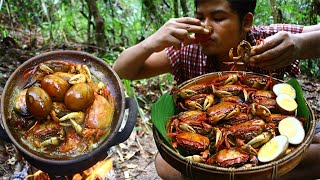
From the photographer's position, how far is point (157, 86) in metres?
4.95

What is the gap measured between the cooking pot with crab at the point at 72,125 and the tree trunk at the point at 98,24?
2.99 meters

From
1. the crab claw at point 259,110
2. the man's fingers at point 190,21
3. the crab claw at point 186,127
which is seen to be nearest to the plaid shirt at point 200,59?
the man's fingers at point 190,21

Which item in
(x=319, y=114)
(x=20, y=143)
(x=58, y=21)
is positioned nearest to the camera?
(x=20, y=143)

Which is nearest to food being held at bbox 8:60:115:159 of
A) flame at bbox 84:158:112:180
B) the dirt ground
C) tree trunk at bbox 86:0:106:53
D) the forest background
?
flame at bbox 84:158:112:180

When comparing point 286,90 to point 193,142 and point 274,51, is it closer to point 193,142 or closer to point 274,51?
point 274,51

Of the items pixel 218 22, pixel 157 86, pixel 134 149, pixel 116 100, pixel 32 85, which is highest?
pixel 218 22

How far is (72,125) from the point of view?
6.13 ft

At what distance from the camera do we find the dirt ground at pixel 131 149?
9.94ft

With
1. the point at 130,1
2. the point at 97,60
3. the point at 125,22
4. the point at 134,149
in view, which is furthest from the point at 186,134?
the point at 130,1

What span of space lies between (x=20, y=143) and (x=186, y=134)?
814 mm

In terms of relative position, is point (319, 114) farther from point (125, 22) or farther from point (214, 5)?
point (125, 22)

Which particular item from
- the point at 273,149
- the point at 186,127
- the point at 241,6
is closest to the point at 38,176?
the point at 186,127

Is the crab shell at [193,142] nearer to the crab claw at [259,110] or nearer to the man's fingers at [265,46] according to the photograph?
the crab claw at [259,110]

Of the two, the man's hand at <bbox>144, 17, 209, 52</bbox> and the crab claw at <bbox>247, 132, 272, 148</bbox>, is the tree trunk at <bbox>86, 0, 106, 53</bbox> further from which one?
the crab claw at <bbox>247, 132, 272, 148</bbox>
